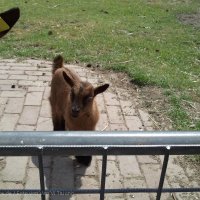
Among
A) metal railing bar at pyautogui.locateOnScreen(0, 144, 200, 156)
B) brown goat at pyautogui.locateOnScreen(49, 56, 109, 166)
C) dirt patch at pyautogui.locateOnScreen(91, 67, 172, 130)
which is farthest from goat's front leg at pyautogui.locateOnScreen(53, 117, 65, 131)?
metal railing bar at pyautogui.locateOnScreen(0, 144, 200, 156)

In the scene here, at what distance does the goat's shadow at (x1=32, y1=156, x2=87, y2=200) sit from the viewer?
3795mm

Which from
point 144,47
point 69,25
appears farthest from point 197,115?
point 69,25

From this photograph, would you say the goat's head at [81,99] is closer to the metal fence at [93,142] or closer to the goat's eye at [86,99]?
the goat's eye at [86,99]

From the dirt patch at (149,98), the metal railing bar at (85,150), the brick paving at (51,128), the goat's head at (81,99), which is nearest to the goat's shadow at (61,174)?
the brick paving at (51,128)

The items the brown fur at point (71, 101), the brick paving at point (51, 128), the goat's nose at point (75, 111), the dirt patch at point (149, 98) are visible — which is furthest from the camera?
the dirt patch at point (149, 98)

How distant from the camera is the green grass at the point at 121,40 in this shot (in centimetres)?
657

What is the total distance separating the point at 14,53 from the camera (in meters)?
7.37

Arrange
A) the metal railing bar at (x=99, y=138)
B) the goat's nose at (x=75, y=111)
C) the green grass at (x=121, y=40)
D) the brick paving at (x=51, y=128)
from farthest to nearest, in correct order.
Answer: the green grass at (x=121, y=40)
the brick paving at (x=51, y=128)
the goat's nose at (x=75, y=111)
the metal railing bar at (x=99, y=138)

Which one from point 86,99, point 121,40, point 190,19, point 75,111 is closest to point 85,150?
point 75,111

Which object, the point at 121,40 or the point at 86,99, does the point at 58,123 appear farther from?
the point at 121,40

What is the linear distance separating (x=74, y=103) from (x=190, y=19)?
8.49 meters

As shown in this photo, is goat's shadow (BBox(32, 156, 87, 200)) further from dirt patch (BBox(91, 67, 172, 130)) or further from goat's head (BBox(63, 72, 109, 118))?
dirt patch (BBox(91, 67, 172, 130))

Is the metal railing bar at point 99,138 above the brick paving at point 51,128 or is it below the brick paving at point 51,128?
above

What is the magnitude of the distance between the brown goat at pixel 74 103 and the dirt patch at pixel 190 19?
7.09 metres
